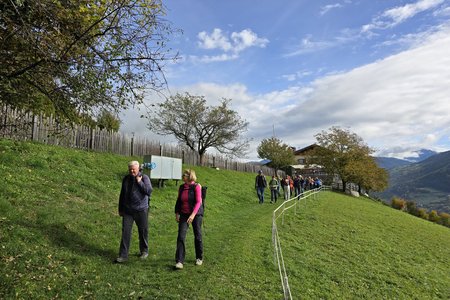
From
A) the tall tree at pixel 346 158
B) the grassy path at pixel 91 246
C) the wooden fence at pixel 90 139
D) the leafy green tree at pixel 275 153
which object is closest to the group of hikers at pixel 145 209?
the grassy path at pixel 91 246

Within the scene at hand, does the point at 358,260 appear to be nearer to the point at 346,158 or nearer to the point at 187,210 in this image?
the point at 187,210

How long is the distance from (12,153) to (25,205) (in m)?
5.26

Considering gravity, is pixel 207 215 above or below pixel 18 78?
below

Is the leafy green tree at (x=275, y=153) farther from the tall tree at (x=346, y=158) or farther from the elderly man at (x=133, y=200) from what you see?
the elderly man at (x=133, y=200)

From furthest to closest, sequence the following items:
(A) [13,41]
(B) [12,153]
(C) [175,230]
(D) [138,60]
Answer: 1. (B) [12,153]
2. (C) [175,230]
3. (D) [138,60]
4. (A) [13,41]

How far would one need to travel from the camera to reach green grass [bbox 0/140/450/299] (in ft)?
21.2

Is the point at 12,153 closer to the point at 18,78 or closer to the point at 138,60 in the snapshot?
the point at 18,78

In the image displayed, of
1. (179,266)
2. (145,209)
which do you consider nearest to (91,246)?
(145,209)

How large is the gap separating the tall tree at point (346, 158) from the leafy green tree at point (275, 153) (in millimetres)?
9171

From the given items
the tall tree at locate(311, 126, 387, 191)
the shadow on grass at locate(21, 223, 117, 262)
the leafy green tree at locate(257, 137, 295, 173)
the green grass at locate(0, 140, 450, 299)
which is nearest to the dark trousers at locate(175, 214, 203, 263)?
the green grass at locate(0, 140, 450, 299)

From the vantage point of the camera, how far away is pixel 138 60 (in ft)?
20.6

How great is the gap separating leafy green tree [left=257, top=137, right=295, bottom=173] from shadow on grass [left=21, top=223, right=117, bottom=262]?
2156 inches

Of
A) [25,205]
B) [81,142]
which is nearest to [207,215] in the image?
[25,205]

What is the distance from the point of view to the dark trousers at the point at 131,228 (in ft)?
25.2
